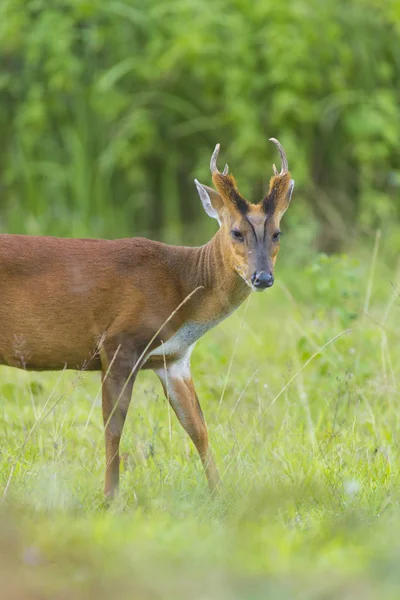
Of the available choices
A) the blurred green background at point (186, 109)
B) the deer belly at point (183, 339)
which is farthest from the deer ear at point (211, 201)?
the blurred green background at point (186, 109)

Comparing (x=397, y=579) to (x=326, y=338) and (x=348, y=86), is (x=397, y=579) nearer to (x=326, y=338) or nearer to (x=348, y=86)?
(x=326, y=338)

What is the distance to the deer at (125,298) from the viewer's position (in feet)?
16.4

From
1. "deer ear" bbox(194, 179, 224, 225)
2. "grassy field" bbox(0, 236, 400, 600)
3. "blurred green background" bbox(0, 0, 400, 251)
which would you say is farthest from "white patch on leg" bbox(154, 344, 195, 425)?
"blurred green background" bbox(0, 0, 400, 251)

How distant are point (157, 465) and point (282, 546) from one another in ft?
4.59

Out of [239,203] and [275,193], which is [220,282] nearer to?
[239,203]

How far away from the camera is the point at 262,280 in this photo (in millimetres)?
4898

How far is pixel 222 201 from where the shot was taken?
212 inches

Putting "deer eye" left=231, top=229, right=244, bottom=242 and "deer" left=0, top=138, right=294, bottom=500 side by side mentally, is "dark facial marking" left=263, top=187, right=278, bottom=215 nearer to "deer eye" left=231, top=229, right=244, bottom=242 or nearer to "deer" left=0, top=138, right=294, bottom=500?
"deer" left=0, top=138, right=294, bottom=500

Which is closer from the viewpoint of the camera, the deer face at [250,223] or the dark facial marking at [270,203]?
the deer face at [250,223]

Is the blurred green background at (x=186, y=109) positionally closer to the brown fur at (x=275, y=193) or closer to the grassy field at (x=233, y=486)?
the grassy field at (x=233, y=486)

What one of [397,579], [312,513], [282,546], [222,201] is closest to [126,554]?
[282,546]

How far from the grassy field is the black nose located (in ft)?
1.49

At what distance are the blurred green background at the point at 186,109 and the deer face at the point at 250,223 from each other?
4.23 m

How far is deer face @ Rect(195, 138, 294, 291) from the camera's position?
5.05 meters
